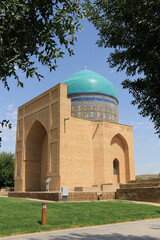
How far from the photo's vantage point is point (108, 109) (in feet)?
83.4

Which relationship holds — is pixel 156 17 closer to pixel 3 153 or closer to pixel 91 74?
pixel 91 74

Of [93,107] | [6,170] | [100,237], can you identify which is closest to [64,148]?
[93,107]

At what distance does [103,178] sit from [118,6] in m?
15.9

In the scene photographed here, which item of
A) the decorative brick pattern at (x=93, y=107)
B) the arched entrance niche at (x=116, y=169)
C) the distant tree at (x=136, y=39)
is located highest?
the decorative brick pattern at (x=93, y=107)

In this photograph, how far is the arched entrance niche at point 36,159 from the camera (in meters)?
21.2

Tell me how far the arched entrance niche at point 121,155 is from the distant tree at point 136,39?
1691 cm

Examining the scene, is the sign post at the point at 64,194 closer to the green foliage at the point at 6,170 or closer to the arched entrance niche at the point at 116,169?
the arched entrance niche at the point at 116,169

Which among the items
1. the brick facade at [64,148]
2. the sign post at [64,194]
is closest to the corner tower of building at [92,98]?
the brick facade at [64,148]

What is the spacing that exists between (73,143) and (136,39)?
14.6 meters

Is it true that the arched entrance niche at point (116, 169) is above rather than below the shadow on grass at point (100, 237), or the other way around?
above

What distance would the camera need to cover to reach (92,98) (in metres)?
25.1

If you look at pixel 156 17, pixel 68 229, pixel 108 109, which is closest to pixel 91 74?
pixel 108 109

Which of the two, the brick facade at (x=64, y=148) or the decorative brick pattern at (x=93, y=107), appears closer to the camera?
the brick facade at (x=64, y=148)

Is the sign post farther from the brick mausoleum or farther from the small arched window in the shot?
the small arched window
